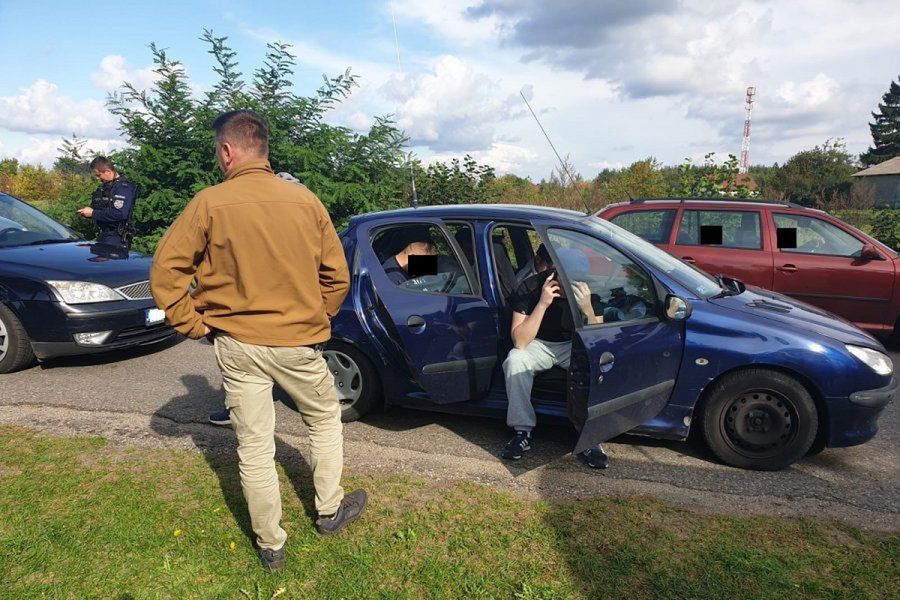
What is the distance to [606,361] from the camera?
331cm

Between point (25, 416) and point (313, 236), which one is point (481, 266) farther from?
point (25, 416)

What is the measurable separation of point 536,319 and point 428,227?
1137 mm

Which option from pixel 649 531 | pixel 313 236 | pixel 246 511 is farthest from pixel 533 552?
pixel 313 236

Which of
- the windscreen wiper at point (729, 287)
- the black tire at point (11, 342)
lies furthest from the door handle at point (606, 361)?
the black tire at point (11, 342)

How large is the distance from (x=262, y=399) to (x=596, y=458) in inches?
83.2

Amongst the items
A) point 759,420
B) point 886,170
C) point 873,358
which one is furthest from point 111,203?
point 886,170

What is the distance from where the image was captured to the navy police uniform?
24.7 ft

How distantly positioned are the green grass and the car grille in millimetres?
2475

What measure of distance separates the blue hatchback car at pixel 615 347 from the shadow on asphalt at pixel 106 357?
297 cm

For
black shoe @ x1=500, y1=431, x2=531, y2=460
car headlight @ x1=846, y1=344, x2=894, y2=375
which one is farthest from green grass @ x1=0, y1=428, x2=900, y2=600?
car headlight @ x1=846, y1=344, x2=894, y2=375

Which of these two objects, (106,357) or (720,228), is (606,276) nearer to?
(720,228)

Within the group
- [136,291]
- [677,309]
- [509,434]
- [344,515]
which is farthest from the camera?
[136,291]

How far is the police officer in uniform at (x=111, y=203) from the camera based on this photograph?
752 centimetres

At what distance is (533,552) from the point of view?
110 inches
